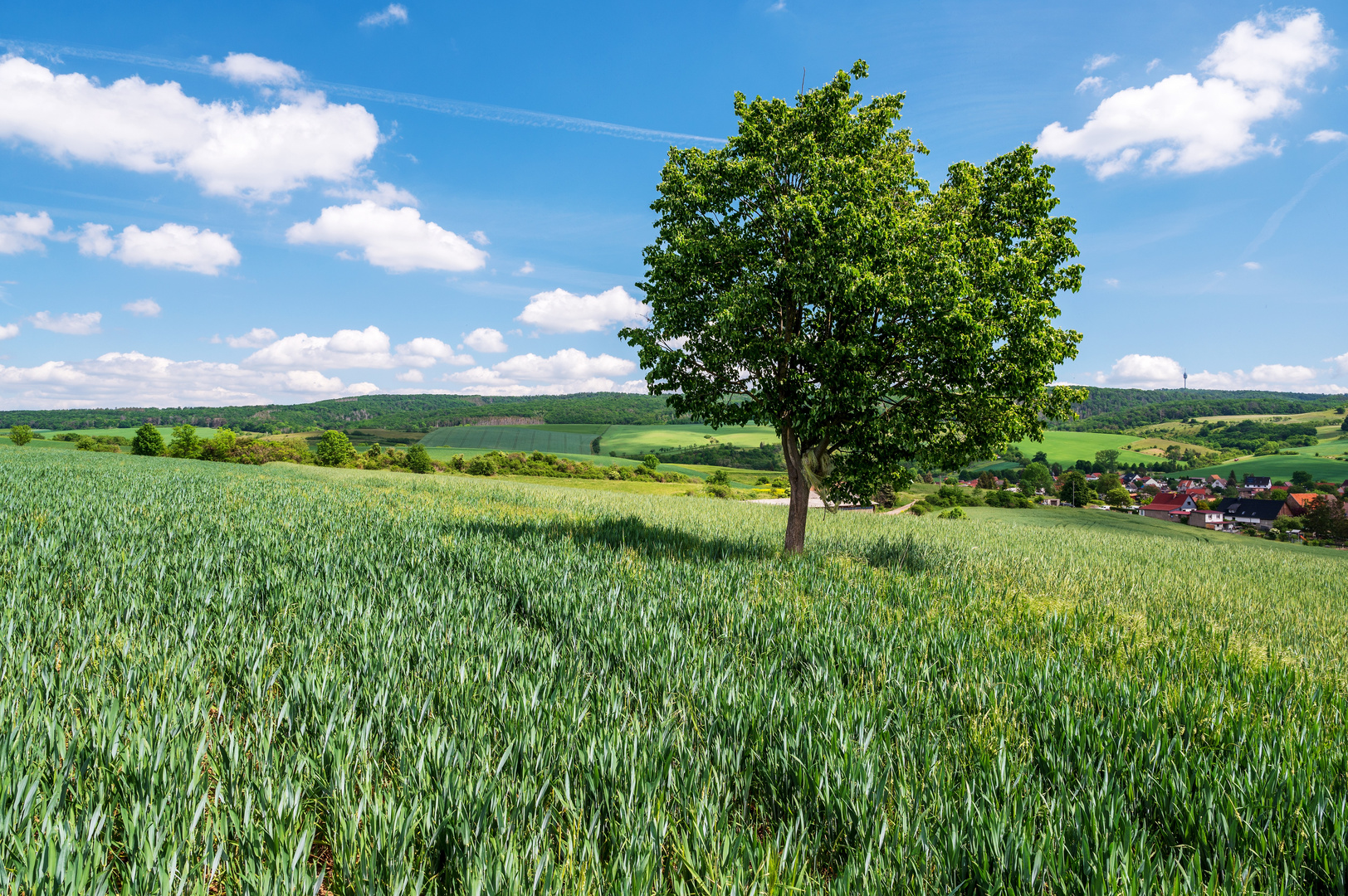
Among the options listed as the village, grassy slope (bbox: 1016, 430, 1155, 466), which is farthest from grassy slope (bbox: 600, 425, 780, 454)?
grassy slope (bbox: 1016, 430, 1155, 466)

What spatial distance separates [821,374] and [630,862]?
33.5 feet

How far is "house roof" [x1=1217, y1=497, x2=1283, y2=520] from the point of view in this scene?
69.8m

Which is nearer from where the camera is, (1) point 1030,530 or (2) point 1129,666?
(2) point 1129,666

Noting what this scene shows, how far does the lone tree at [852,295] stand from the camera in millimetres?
10688

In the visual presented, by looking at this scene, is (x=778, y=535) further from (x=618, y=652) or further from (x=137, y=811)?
(x=137, y=811)

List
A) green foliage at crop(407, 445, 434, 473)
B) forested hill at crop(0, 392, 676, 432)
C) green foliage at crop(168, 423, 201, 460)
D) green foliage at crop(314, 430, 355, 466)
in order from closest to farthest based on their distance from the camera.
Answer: green foliage at crop(407, 445, 434, 473)
green foliage at crop(314, 430, 355, 466)
green foliage at crop(168, 423, 201, 460)
forested hill at crop(0, 392, 676, 432)

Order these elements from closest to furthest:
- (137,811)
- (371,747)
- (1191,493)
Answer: (137,811)
(371,747)
(1191,493)

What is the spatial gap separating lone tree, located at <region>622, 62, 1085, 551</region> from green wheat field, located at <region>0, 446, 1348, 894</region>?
4.10 metres

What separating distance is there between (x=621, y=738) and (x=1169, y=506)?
113 m

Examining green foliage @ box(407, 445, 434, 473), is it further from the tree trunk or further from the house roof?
the house roof

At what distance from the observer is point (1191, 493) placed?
292 ft

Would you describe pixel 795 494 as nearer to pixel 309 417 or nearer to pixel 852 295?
pixel 852 295

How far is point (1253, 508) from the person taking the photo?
7212cm

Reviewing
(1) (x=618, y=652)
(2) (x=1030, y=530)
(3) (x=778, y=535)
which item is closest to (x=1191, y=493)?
A: (2) (x=1030, y=530)
